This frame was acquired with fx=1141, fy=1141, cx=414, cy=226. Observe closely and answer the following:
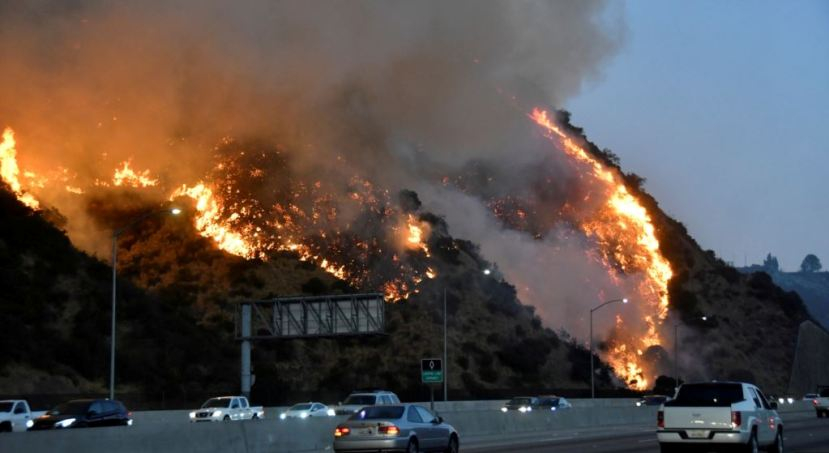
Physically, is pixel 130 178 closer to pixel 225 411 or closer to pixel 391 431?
pixel 225 411

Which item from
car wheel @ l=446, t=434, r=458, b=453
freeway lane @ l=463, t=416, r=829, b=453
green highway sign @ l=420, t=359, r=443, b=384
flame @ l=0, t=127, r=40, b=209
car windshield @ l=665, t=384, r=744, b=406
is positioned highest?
flame @ l=0, t=127, r=40, b=209

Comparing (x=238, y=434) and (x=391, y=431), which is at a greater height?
(x=391, y=431)

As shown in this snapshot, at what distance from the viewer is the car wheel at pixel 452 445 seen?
31223 millimetres

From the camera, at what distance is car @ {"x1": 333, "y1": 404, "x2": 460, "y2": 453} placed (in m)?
29.2

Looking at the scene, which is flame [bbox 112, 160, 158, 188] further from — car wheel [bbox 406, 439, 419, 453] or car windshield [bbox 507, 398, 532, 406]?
car wheel [bbox 406, 439, 419, 453]

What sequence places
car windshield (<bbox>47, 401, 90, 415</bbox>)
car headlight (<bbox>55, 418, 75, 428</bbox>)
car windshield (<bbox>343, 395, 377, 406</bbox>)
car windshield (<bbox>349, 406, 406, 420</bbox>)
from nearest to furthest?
car windshield (<bbox>349, 406, 406, 420</bbox>) < car headlight (<bbox>55, 418, 75, 428</bbox>) < car windshield (<bbox>47, 401, 90, 415</bbox>) < car windshield (<bbox>343, 395, 377, 406</bbox>)

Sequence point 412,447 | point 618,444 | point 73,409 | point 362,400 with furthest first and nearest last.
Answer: point 362,400, point 73,409, point 618,444, point 412,447

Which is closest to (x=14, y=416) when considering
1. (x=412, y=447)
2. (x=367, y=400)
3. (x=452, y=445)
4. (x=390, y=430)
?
(x=367, y=400)

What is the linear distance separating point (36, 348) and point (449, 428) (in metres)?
43.1

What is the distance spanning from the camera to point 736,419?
26156 millimetres

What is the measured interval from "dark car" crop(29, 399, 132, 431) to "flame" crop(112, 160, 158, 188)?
59.3m

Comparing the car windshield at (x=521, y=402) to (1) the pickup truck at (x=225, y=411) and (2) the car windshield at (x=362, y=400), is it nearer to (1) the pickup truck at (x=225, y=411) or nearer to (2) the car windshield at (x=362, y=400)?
(1) the pickup truck at (x=225, y=411)

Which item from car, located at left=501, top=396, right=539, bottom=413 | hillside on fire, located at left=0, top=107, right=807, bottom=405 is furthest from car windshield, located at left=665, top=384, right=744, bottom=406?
car, located at left=501, top=396, right=539, bottom=413

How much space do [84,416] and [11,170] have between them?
58208mm
